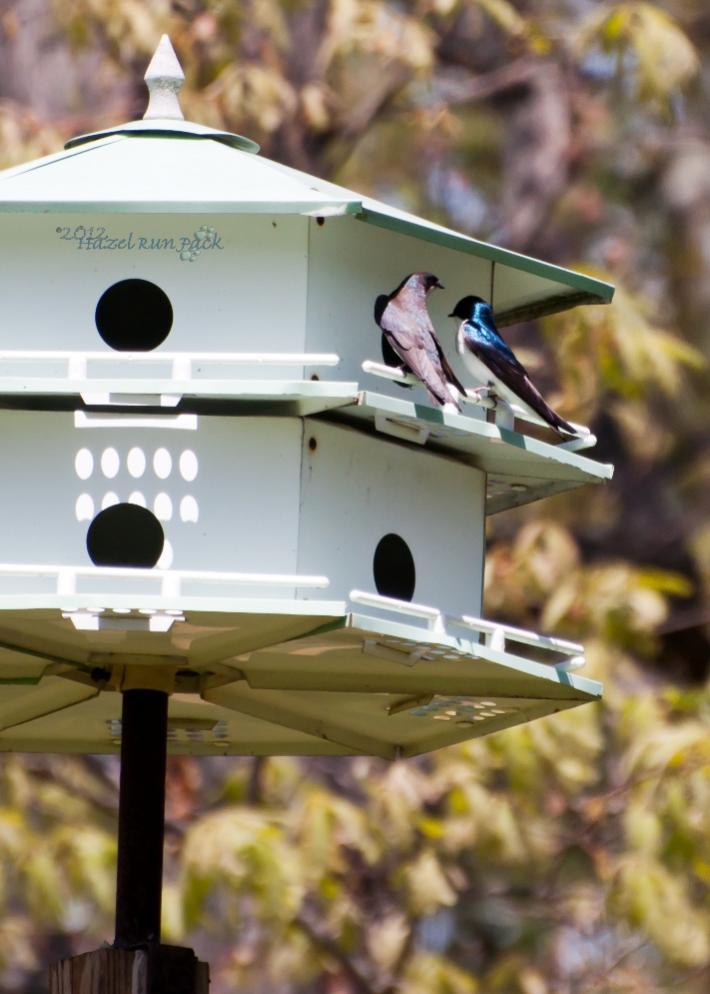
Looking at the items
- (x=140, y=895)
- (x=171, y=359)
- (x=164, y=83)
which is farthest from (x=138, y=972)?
(x=164, y=83)

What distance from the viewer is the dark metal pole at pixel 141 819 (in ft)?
13.2

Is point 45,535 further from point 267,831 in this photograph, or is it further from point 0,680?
point 267,831

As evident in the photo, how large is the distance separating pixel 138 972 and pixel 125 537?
81cm

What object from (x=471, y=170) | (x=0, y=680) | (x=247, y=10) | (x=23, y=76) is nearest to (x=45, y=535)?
(x=0, y=680)

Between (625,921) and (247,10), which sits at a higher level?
(247,10)

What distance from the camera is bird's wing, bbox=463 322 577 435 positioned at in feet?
13.6

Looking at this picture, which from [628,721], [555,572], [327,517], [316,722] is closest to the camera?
[327,517]

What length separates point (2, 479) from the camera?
4.05 m

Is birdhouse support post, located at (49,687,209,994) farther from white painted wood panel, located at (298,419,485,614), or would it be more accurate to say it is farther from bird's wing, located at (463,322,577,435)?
bird's wing, located at (463,322,577,435)

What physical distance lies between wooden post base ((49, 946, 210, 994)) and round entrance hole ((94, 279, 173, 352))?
3.83 feet

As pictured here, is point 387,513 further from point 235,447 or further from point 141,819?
point 141,819

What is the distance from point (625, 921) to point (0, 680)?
3.47m

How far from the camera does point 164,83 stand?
4496 mm

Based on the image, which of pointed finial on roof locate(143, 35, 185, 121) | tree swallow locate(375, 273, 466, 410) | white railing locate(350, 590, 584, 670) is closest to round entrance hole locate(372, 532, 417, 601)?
white railing locate(350, 590, 584, 670)
